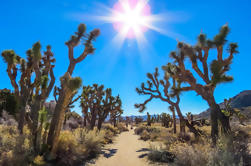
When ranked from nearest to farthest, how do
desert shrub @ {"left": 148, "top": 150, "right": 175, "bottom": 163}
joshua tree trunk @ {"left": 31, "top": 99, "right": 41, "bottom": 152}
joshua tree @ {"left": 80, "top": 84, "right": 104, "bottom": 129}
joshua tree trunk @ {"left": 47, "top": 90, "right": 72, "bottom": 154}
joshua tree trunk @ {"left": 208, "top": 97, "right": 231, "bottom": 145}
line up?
joshua tree trunk @ {"left": 31, "top": 99, "right": 41, "bottom": 152}, joshua tree trunk @ {"left": 47, "top": 90, "right": 72, "bottom": 154}, desert shrub @ {"left": 148, "top": 150, "right": 175, "bottom": 163}, joshua tree trunk @ {"left": 208, "top": 97, "right": 231, "bottom": 145}, joshua tree @ {"left": 80, "top": 84, "right": 104, "bottom": 129}

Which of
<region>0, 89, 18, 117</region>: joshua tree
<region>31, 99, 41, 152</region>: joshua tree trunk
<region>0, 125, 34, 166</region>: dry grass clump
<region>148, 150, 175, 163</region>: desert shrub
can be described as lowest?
<region>148, 150, 175, 163</region>: desert shrub

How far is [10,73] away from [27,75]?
0.96m

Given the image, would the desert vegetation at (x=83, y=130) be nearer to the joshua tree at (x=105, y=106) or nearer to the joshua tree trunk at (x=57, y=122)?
the joshua tree trunk at (x=57, y=122)

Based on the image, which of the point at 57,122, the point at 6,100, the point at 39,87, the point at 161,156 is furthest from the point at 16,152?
the point at 6,100

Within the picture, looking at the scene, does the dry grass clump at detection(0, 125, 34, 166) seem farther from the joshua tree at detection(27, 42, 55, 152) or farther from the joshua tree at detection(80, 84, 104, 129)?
the joshua tree at detection(80, 84, 104, 129)

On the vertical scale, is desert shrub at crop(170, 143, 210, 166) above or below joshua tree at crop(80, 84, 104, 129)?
below

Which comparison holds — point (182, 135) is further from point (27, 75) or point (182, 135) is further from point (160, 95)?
point (27, 75)

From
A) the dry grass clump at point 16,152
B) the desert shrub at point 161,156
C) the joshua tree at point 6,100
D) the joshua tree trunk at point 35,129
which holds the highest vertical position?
the joshua tree at point 6,100

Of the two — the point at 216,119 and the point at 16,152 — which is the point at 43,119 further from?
the point at 216,119

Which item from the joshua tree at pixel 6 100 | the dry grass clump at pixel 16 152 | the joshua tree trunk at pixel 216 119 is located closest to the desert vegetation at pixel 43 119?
the dry grass clump at pixel 16 152

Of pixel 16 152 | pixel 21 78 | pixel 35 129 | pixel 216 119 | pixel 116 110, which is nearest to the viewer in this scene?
pixel 16 152

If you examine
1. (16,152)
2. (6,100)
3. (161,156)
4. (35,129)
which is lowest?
(161,156)

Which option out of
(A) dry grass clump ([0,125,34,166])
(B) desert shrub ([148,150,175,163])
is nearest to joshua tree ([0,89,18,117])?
(A) dry grass clump ([0,125,34,166])

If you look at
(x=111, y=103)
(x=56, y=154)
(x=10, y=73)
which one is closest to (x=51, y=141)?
(x=56, y=154)
